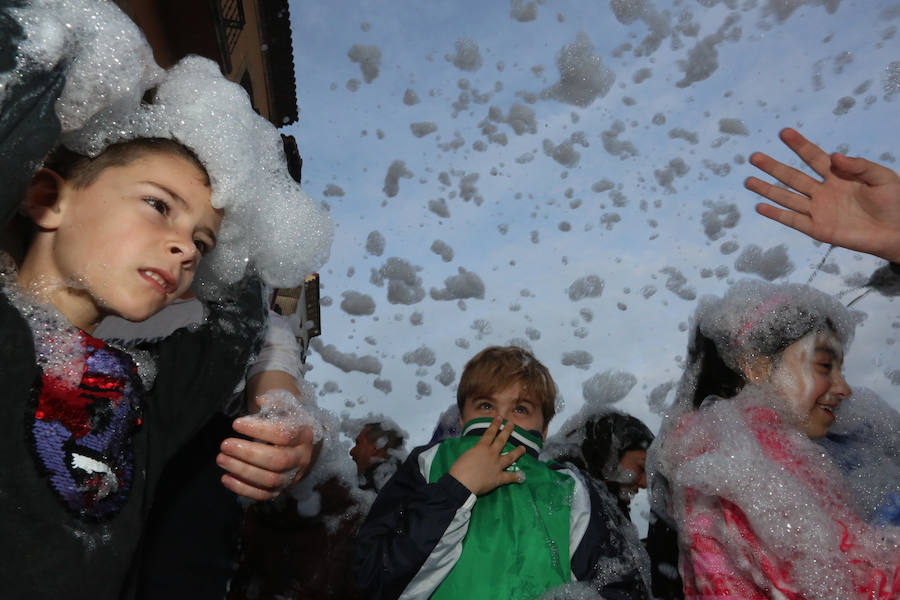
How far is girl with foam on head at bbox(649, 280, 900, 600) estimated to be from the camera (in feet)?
5.56

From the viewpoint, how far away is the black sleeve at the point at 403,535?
1942 mm

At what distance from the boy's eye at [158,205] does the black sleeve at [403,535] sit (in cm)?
125

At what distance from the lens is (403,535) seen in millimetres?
2004

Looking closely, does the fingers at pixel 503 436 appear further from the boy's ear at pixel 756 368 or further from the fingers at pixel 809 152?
the fingers at pixel 809 152

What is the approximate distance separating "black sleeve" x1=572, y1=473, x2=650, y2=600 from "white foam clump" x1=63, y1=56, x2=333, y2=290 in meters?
1.33

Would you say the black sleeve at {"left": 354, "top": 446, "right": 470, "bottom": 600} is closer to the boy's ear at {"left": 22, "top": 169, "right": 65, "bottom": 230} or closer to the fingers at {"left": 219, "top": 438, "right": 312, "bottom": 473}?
the fingers at {"left": 219, "top": 438, "right": 312, "bottom": 473}

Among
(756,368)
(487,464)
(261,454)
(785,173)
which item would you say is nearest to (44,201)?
(261,454)

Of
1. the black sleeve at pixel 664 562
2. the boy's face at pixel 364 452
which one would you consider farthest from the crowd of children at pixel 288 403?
the boy's face at pixel 364 452

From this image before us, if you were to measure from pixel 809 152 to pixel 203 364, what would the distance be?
1904mm

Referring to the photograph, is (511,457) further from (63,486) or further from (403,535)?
(63,486)

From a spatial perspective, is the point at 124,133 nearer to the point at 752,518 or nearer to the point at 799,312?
the point at 752,518

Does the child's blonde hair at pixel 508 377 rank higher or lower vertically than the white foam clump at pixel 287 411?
higher

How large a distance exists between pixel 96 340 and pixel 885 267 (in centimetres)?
225

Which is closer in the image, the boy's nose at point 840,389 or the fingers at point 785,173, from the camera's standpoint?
the fingers at point 785,173
